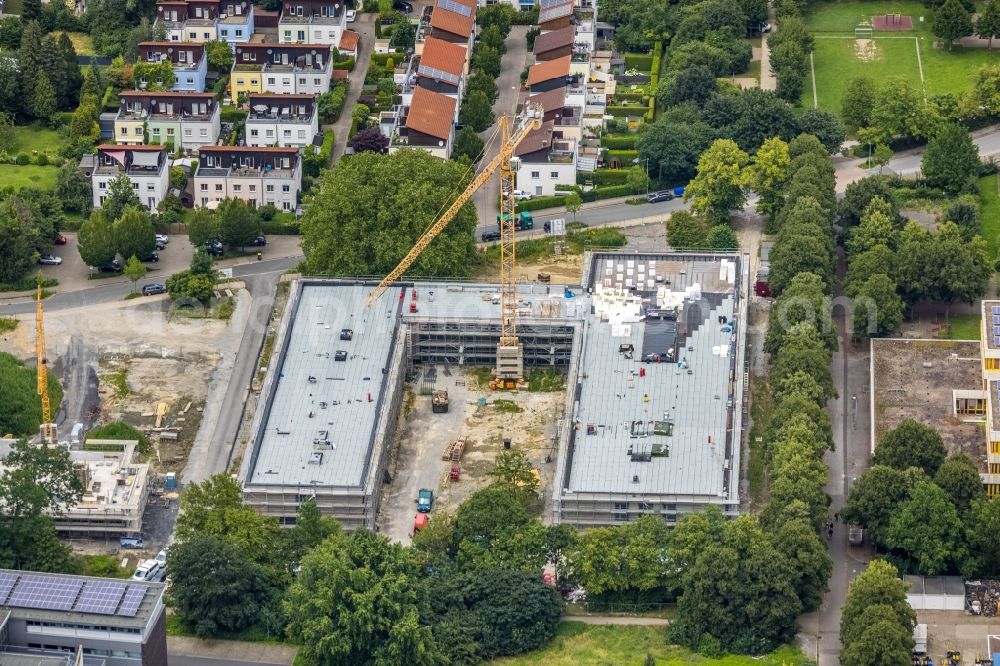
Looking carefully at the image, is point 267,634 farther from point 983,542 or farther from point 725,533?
point 983,542

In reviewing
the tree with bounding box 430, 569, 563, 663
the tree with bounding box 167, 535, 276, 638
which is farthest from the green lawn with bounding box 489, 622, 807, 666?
the tree with bounding box 167, 535, 276, 638

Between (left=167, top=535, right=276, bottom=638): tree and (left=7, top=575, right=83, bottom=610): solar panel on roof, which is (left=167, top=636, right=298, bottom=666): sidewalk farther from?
(left=7, top=575, right=83, bottom=610): solar panel on roof

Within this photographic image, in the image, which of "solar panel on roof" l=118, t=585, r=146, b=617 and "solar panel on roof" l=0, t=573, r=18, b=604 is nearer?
"solar panel on roof" l=118, t=585, r=146, b=617

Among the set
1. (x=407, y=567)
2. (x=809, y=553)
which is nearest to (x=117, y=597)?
(x=407, y=567)

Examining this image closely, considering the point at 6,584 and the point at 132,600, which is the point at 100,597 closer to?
the point at 132,600

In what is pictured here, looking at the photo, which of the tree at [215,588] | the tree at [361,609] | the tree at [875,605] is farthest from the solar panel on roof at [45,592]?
the tree at [875,605]

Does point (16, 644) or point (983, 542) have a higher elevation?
point (983, 542)

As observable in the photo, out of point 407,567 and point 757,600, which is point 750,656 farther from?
point 407,567
